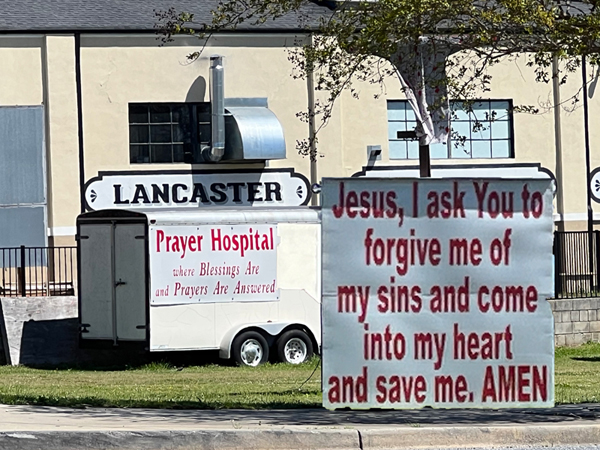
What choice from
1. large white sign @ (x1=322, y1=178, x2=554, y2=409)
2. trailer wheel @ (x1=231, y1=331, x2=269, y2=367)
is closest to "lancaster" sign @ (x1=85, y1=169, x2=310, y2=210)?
trailer wheel @ (x1=231, y1=331, x2=269, y2=367)

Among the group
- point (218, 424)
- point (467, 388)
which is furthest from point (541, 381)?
point (218, 424)

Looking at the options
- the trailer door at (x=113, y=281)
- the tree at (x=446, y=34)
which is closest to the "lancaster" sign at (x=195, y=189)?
the trailer door at (x=113, y=281)

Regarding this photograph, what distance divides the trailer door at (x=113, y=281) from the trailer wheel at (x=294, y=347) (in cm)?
258

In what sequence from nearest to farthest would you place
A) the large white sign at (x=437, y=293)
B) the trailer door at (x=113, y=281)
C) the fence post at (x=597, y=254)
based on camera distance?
the large white sign at (x=437, y=293)
the trailer door at (x=113, y=281)
the fence post at (x=597, y=254)

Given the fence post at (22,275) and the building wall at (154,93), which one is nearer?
the fence post at (22,275)

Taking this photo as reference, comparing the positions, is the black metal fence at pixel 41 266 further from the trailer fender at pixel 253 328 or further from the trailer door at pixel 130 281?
the trailer fender at pixel 253 328

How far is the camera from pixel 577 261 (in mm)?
28078

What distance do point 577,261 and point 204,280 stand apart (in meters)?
10.4

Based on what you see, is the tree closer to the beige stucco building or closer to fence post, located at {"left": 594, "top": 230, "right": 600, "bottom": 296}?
the beige stucco building

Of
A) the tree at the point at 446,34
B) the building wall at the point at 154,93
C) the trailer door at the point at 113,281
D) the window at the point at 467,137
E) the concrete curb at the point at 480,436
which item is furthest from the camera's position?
the window at the point at 467,137

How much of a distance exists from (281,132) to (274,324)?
729cm

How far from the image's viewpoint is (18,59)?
2764 centimetres

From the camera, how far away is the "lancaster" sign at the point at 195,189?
28.1 m

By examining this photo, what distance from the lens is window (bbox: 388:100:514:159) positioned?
29.6 m
